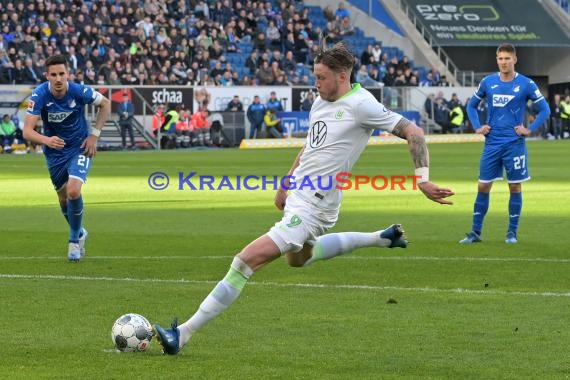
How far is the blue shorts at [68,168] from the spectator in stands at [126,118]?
27.3m

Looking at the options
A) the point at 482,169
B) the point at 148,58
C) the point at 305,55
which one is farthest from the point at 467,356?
the point at 305,55

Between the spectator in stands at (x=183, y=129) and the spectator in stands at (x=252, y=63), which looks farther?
the spectator in stands at (x=252, y=63)

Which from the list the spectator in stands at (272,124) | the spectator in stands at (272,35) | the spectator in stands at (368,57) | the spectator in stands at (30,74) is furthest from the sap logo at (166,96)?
the spectator in stands at (368,57)

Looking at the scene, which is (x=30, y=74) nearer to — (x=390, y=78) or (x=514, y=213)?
(x=390, y=78)

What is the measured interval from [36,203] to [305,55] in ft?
101

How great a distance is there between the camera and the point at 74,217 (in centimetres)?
1302

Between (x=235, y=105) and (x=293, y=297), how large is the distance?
3379cm

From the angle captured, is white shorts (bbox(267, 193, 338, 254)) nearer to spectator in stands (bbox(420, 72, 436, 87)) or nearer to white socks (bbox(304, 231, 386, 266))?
white socks (bbox(304, 231, 386, 266))

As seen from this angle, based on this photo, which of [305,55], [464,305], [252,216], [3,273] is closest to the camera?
[464,305]

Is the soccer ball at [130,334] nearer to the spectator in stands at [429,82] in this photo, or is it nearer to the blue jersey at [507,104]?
the blue jersey at [507,104]

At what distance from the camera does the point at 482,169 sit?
578 inches

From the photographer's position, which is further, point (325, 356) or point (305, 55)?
point (305, 55)

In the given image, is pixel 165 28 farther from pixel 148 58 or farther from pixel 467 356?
pixel 467 356

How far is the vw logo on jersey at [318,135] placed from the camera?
805cm
